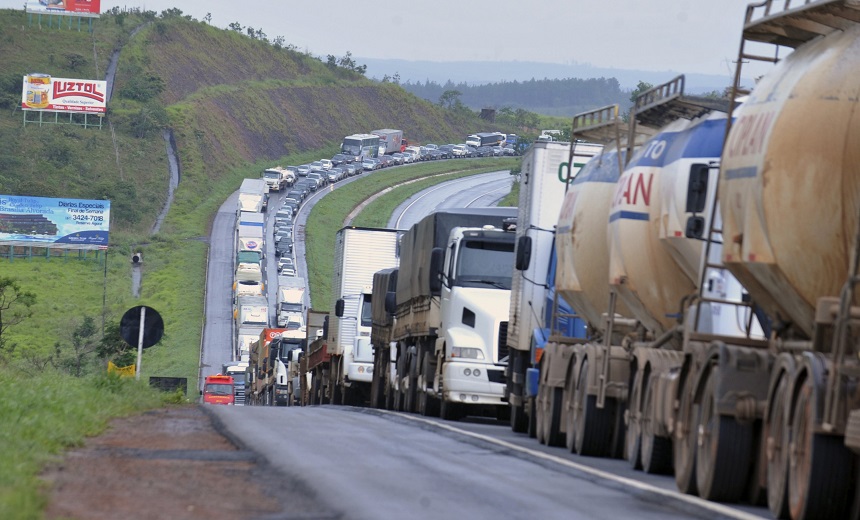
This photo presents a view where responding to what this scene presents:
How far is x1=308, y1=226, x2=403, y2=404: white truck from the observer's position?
37.9m

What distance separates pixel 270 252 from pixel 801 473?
9114 cm

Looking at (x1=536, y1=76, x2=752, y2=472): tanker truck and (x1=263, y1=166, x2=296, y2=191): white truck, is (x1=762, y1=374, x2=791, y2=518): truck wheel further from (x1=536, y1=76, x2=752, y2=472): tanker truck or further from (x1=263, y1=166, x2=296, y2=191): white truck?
(x1=263, y1=166, x2=296, y2=191): white truck

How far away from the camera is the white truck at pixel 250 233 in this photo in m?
93.0

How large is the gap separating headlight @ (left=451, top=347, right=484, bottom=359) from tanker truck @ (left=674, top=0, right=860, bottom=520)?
505 inches

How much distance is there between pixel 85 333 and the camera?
6844 centimetres

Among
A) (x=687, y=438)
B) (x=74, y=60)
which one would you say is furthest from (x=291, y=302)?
(x=74, y=60)

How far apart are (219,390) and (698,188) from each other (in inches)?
1852

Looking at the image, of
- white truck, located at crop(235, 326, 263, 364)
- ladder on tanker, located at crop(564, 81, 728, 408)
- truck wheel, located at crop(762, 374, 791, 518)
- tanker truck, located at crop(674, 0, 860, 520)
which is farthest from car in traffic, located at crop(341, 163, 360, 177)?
truck wheel, located at crop(762, 374, 791, 518)

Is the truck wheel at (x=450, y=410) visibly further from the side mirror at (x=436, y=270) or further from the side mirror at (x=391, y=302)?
the side mirror at (x=391, y=302)

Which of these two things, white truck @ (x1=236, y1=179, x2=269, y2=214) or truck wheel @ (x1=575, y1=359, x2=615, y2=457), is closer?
truck wheel @ (x1=575, y1=359, x2=615, y2=457)

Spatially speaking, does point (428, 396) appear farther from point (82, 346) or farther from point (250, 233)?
point (250, 233)

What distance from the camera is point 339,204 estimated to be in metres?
120

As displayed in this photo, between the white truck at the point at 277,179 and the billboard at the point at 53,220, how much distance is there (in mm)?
31184

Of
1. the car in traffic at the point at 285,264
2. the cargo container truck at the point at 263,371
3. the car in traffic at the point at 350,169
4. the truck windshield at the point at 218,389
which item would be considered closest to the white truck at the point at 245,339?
the cargo container truck at the point at 263,371
